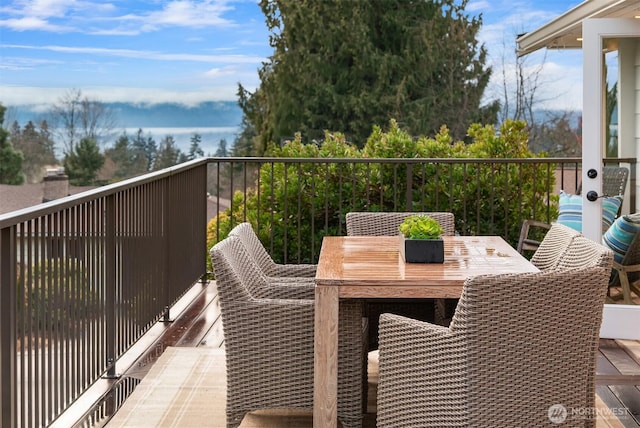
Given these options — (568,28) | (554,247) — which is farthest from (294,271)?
(568,28)

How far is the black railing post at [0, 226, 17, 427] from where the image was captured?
9.04ft

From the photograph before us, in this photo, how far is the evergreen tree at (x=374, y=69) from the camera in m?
20.4

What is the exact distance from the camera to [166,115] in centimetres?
2214

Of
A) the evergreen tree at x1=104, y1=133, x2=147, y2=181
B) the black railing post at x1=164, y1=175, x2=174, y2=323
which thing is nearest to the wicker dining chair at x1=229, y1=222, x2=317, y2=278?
the black railing post at x1=164, y1=175, x2=174, y2=323

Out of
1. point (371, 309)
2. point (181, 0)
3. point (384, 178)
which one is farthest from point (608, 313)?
point (181, 0)

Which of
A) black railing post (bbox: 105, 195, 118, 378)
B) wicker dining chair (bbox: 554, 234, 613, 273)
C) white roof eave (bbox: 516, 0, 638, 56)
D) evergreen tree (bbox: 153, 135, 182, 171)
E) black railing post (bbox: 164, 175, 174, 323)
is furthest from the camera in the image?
evergreen tree (bbox: 153, 135, 182, 171)

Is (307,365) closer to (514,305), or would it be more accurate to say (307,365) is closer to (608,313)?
(514,305)

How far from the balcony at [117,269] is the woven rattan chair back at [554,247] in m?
1.50

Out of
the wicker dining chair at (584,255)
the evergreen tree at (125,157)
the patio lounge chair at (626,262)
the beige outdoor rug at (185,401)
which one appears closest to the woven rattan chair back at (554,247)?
the wicker dining chair at (584,255)

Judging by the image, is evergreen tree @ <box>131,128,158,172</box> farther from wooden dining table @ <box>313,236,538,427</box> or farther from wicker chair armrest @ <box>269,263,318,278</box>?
wooden dining table @ <box>313,236,538,427</box>

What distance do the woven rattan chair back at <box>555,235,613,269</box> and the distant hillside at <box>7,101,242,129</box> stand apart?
19.1m

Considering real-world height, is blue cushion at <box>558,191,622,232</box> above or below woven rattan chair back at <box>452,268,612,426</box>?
above

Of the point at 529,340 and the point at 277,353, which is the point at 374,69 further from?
the point at 529,340

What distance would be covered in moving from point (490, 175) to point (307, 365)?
15.7 ft
